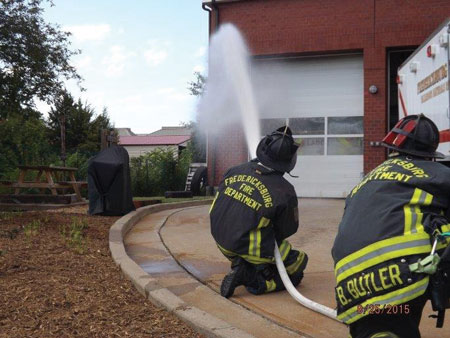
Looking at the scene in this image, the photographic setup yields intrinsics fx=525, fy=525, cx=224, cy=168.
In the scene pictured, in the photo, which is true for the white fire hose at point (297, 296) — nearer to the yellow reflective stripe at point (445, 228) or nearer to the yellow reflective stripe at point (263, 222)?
the yellow reflective stripe at point (263, 222)

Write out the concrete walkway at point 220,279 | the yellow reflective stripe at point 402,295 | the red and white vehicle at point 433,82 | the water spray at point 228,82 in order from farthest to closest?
the water spray at point 228,82
the red and white vehicle at point 433,82
the concrete walkway at point 220,279
the yellow reflective stripe at point 402,295

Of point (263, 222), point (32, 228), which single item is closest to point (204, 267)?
point (263, 222)

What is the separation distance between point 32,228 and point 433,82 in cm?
580

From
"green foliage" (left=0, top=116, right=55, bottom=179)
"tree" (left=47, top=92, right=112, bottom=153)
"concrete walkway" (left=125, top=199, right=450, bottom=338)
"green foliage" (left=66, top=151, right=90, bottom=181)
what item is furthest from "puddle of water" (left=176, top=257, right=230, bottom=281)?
"tree" (left=47, top=92, right=112, bottom=153)

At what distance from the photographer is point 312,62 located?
13727mm

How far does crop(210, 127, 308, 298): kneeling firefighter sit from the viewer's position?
4004mm

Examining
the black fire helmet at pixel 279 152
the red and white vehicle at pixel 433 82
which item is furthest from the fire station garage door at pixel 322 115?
the black fire helmet at pixel 279 152

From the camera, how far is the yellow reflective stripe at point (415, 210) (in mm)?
2180

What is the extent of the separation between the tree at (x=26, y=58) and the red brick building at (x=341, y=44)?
4887 millimetres

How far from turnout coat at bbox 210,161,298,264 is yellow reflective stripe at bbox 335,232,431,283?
172cm

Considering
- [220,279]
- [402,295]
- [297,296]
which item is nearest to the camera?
[402,295]

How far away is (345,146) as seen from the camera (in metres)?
13.5

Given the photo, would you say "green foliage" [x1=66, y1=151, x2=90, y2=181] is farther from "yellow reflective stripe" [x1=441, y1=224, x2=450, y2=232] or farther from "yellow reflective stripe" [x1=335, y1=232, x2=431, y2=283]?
"yellow reflective stripe" [x1=441, y1=224, x2=450, y2=232]
